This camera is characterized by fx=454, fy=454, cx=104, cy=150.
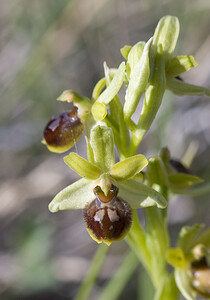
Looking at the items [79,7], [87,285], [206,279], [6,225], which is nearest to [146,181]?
[206,279]

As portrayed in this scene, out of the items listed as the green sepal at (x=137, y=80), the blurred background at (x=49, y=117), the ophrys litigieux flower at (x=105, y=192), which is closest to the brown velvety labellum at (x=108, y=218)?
the ophrys litigieux flower at (x=105, y=192)

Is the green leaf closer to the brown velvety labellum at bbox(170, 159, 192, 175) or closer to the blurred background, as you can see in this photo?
the brown velvety labellum at bbox(170, 159, 192, 175)

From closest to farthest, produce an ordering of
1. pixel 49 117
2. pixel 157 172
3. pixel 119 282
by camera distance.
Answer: pixel 157 172
pixel 119 282
pixel 49 117

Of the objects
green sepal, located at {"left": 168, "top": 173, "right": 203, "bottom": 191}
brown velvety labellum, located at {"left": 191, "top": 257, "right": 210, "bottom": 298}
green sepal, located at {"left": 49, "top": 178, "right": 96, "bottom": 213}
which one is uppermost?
green sepal, located at {"left": 49, "top": 178, "right": 96, "bottom": 213}

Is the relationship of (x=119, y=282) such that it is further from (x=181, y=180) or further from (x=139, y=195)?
(x=139, y=195)

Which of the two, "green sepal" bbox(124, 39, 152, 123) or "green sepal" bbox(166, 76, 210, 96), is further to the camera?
"green sepal" bbox(166, 76, 210, 96)

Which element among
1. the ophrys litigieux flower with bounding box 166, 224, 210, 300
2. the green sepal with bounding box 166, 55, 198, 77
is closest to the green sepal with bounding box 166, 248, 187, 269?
the ophrys litigieux flower with bounding box 166, 224, 210, 300

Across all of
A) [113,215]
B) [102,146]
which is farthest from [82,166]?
[113,215]
